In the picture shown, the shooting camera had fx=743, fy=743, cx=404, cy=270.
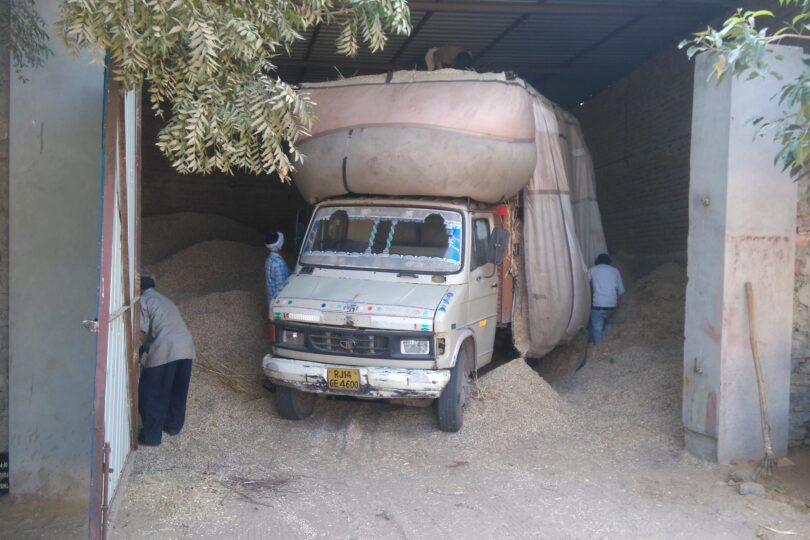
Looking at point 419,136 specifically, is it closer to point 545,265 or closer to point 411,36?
point 545,265

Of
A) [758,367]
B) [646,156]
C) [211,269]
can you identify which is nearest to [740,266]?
[758,367]

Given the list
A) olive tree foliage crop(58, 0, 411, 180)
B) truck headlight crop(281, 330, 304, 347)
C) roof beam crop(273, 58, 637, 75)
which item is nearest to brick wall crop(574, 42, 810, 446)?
roof beam crop(273, 58, 637, 75)

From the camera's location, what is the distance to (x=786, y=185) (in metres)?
6.12

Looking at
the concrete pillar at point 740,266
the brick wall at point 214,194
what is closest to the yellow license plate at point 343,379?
the concrete pillar at point 740,266

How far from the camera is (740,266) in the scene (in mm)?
6059

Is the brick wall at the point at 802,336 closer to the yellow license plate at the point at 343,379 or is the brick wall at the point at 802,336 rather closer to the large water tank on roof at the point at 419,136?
the large water tank on roof at the point at 419,136

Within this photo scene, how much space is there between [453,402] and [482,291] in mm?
1295

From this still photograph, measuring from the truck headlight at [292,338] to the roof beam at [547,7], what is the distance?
461 cm

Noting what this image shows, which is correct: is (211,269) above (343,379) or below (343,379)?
above

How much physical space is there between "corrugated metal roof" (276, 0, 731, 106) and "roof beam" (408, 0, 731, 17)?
0.01 m

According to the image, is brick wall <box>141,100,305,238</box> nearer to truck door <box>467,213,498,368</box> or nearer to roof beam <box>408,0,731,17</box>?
roof beam <box>408,0,731,17</box>

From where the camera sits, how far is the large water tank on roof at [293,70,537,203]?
23.6 feet

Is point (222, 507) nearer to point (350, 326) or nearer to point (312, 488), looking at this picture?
point (312, 488)

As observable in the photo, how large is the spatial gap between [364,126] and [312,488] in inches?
139
